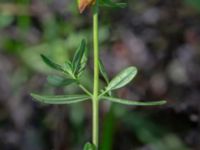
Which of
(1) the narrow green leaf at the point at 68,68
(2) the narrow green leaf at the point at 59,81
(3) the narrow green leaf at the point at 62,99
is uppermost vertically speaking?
(1) the narrow green leaf at the point at 68,68

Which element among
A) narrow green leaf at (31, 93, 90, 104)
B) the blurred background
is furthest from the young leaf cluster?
the blurred background

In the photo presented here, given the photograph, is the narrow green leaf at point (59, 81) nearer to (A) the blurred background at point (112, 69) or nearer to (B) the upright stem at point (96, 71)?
(B) the upright stem at point (96, 71)

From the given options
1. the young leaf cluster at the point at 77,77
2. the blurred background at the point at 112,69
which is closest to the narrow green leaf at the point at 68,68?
the young leaf cluster at the point at 77,77

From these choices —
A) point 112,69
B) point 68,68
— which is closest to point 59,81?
point 68,68

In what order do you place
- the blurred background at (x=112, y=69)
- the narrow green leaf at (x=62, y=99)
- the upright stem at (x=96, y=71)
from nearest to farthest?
the upright stem at (x=96, y=71) < the narrow green leaf at (x=62, y=99) < the blurred background at (x=112, y=69)

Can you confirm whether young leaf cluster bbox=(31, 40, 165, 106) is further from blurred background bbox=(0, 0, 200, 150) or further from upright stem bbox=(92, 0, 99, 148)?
blurred background bbox=(0, 0, 200, 150)

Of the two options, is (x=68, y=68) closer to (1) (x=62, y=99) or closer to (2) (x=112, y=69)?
(1) (x=62, y=99)

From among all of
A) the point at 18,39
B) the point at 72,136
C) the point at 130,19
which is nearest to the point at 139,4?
the point at 130,19

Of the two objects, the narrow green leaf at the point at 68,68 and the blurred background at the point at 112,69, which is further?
the blurred background at the point at 112,69
